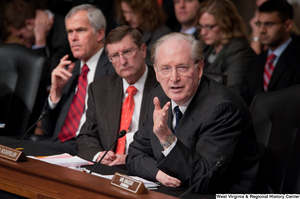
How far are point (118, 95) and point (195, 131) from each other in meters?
1.05

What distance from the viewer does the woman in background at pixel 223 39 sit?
388 cm

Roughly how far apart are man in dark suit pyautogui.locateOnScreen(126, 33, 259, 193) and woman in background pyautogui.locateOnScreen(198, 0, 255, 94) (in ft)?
5.73

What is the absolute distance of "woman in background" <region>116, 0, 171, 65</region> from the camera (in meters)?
4.41

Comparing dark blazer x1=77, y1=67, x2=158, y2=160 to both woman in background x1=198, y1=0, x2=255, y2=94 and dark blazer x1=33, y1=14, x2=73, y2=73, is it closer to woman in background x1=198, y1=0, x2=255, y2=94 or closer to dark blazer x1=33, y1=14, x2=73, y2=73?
woman in background x1=198, y1=0, x2=255, y2=94

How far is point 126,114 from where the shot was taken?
287 centimetres

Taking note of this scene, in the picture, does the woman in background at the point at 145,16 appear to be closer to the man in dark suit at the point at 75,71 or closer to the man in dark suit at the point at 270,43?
the man in dark suit at the point at 75,71

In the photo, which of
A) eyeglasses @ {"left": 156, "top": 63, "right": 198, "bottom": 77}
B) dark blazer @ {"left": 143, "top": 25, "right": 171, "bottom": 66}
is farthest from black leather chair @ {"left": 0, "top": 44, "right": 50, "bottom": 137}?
eyeglasses @ {"left": 156, "top": 63, "right": 198, "bottom": 77}

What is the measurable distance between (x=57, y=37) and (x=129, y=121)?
2.42 m

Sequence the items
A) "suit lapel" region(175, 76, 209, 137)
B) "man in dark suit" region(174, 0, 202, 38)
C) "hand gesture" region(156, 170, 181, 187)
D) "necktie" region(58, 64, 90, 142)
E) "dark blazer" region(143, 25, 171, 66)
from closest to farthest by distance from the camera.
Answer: "hand gesture" region(156, 170, 181, 187) → "suit lapel" region(175, 76, 209, 137) → "necktie" region(58, 64, 90, 142) → "dark blazer" region(143, 25, 171, 66) → "man in dark suit" region(174, 0, 202, 38)

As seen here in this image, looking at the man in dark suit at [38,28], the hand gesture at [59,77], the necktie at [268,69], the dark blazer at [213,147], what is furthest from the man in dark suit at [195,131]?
the man in dark suit at [38,28]

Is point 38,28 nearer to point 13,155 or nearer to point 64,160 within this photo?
point 64,160

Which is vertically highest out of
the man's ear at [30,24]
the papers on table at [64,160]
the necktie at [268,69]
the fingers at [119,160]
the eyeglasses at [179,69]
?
the man's ear at [30,24]

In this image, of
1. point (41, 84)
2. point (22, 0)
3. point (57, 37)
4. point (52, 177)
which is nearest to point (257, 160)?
point (52, 177)

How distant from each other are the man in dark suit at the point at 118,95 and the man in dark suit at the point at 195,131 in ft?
2.05
